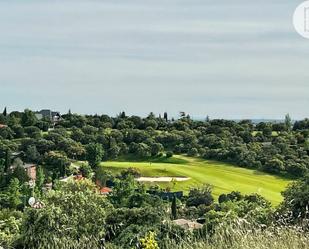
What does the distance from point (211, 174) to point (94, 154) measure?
12219mm

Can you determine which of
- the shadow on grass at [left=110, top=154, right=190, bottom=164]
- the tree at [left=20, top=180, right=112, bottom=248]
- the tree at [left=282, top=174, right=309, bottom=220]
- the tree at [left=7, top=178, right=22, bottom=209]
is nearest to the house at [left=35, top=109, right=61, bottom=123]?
the shadow on grass at [left=110, top=154, right=190, bottom=164]

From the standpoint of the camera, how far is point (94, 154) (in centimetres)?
7444

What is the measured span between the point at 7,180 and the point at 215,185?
18220 millimetres

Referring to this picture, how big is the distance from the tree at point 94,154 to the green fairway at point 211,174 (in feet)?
2.72

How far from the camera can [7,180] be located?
193ft

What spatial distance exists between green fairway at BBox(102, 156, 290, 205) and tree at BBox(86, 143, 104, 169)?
83 cm

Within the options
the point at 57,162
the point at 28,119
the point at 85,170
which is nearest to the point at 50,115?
the point at 28,119

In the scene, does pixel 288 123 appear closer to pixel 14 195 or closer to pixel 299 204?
pixel 14 195

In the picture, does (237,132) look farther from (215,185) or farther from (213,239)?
(213,239)

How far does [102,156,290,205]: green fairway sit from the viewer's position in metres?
64.1

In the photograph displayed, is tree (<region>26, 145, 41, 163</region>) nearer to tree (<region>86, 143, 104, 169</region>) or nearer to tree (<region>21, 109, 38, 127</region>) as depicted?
tree (<region>86, 143, 104, 169</region>)

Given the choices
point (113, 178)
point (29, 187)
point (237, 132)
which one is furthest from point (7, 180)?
point (237, 132)

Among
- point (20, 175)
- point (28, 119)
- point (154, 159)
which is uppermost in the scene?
point (28, 119)

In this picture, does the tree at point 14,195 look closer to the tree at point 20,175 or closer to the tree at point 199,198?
the tree at point 20,175
